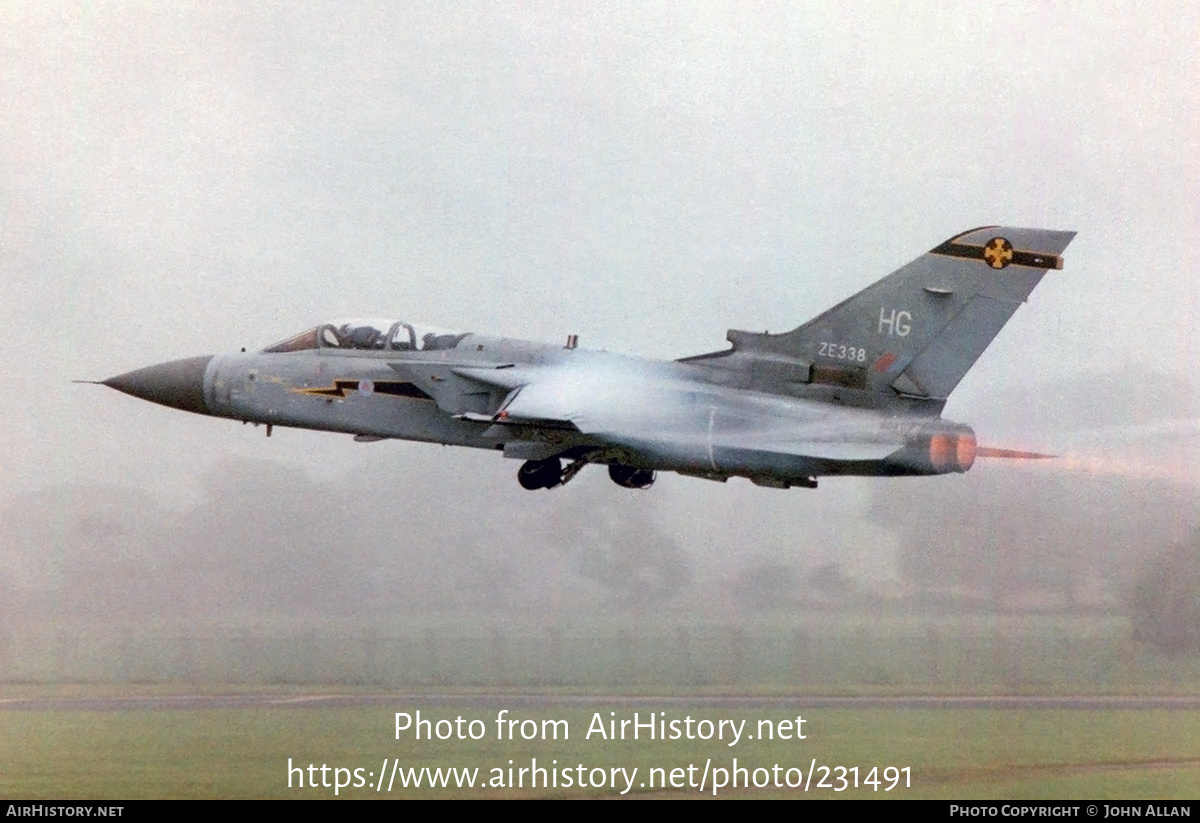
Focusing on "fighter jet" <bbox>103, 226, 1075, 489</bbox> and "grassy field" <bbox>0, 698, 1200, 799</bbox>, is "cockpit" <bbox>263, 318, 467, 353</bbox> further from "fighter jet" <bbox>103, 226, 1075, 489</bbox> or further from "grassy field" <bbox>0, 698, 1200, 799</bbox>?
"grassy field" <bbox>0, 698, 1200, 799</bbox>

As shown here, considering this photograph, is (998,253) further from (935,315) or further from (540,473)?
(540,473)

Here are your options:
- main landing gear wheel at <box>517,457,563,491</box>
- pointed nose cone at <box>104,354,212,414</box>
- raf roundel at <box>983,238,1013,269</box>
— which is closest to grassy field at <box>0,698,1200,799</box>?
main landing gear wheel at <box>517,457,563,491</box>

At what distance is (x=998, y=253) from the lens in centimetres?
2114

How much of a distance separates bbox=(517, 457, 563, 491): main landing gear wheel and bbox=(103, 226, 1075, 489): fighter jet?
22 millimetres

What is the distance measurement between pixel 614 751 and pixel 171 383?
7.03m

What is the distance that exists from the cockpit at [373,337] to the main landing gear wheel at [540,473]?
1.59 meters

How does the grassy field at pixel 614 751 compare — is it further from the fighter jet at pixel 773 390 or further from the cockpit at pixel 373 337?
the cockpit at pixel 373 337

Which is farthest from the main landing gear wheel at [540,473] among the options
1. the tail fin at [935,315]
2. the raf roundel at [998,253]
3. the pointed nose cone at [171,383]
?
the raf roundel at [998,253]

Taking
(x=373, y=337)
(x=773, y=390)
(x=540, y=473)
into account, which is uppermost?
(x=373, y=337)

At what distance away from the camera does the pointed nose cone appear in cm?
2392

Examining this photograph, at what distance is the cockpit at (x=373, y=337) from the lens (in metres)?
22.7

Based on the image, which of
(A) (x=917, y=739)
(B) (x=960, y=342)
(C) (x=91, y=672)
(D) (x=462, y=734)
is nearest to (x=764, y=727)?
(A) (x=917, y=739)

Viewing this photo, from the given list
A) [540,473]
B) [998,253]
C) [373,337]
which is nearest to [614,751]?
[540,473]

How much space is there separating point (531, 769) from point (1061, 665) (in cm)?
693
